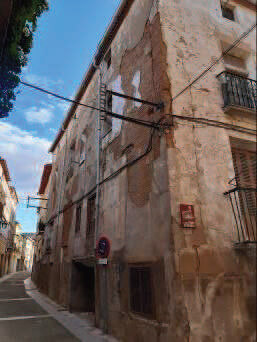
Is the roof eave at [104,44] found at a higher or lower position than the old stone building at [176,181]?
higher

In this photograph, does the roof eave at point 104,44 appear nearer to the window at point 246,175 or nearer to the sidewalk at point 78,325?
the window at point 246,175

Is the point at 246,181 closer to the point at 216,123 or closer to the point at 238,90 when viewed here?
the point at 216,123

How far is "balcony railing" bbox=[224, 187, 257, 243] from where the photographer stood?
5.15m

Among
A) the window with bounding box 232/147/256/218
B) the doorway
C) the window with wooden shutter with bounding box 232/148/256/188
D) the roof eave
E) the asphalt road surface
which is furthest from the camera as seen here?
the doorway

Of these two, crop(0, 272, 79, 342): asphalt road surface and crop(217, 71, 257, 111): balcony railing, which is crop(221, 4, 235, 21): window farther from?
crop(0, 272, 79, 342): asphalt road surface

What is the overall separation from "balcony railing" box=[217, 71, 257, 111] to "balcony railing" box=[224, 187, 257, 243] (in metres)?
2.30

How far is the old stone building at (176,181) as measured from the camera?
4656mm

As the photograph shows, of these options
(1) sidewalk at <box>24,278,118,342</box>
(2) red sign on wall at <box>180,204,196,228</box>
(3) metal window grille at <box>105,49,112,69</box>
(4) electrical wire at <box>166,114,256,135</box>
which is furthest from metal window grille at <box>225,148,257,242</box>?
(3) metal window grille at <box>105,49,112,69</box>

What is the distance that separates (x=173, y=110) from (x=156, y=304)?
13.8 ft

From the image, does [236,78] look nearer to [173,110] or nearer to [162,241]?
[173,110]

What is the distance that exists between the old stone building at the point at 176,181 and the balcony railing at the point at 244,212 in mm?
29

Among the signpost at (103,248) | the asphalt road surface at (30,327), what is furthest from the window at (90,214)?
the asphalt road surface at (30,327)

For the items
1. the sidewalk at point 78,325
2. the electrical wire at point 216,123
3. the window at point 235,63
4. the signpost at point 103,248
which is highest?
the window at point 235,63

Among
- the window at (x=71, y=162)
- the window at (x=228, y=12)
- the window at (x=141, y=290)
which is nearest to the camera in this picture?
the window at (x=141, y=290)
